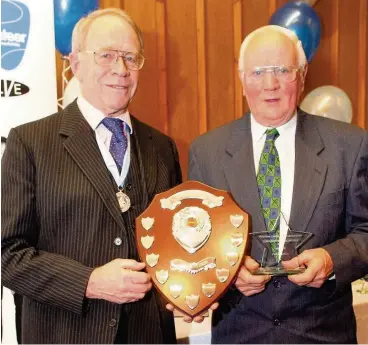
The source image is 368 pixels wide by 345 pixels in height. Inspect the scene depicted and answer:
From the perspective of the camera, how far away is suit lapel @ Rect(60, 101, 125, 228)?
1.48 meters

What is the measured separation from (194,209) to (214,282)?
0.71 feet

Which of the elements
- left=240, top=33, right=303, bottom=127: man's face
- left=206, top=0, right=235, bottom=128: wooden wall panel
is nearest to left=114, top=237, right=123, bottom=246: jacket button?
left=240, top=33, right=303, bottom=127: man's face

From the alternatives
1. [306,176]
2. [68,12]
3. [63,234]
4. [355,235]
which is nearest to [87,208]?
[63,234]

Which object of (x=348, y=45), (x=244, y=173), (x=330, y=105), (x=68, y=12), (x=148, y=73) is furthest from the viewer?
(x=348, y=45)

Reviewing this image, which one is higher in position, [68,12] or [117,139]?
[68,12]

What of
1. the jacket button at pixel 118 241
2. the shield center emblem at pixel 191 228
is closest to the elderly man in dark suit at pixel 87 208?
the jacket button at pixel 118 241

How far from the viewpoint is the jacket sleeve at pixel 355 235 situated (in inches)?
58.0

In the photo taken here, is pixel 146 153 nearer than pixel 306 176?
No

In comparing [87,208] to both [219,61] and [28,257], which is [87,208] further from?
[219,61]

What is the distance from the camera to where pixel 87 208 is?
4.83 ft

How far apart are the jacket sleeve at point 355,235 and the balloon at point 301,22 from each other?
1797mm

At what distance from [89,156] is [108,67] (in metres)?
0.29

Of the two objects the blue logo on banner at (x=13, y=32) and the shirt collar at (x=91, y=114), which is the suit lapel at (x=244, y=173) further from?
the blue logo on banner at (x=13, y=32)

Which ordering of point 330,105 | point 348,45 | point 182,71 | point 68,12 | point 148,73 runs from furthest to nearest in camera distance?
1. point 348,45
2. point 182,71
3. point 148,73
4. point 330,105
5. point 68,12
